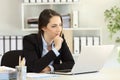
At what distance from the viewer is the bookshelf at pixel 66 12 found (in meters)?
3.89

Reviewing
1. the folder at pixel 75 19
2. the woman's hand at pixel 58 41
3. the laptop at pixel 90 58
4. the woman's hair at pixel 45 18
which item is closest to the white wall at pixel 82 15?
the folder at pixel 75 19

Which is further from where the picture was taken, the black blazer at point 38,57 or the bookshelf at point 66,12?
the bookshelf at point 66,12

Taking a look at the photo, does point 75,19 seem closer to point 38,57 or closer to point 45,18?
point 45,18

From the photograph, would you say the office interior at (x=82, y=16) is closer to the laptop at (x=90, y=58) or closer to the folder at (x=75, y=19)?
the folder at (x=75, y=19)

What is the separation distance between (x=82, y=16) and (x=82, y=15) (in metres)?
0.01

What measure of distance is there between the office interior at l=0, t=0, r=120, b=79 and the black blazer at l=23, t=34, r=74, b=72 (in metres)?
1.40

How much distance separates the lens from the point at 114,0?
4.10 m

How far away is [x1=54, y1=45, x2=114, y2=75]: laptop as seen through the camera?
2.01 metres

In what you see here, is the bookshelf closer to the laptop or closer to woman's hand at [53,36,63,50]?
woman's hand at [53,36,63,50]

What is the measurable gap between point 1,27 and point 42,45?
156cm

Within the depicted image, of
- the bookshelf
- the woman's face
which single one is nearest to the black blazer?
the woman's face

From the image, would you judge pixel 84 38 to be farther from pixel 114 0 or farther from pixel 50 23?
pixel 50 23

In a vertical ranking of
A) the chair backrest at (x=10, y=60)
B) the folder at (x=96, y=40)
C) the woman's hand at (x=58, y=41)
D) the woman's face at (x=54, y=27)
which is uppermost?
the woman's face at (x=54, y=27)

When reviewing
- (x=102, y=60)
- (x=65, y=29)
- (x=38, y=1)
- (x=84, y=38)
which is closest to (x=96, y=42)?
(x=84, y=38)
